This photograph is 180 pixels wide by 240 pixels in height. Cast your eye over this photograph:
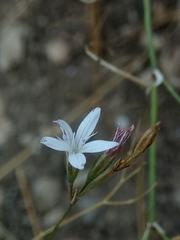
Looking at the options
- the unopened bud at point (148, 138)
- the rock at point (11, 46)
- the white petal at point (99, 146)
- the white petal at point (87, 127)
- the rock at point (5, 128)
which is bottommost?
the unopened bud at point (148, 138)

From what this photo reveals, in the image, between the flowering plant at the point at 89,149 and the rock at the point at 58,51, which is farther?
the rock at the point at 58,51

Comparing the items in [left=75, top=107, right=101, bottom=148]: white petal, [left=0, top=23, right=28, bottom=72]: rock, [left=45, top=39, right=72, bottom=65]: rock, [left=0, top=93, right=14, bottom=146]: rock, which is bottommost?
[left=75, top=107, right=101, bottom=148]: white petal

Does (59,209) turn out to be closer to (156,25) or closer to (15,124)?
(15,124)

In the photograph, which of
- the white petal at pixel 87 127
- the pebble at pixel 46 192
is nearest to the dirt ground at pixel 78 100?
the pebble at pixel 46 192

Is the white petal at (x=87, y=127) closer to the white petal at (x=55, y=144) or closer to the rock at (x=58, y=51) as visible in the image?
the white petal at (x=55, y=144)

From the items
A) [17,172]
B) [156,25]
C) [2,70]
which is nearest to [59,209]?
[17,172]

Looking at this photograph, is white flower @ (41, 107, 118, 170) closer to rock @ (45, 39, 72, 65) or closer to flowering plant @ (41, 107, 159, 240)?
flowering plant @ (41, 107, 159, 240)

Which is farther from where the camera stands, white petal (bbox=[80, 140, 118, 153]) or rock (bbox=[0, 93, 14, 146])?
rock (bbox=[0, 93, 14, 146])

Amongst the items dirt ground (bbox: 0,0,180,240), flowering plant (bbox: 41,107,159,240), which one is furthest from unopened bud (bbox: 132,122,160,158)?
dirt ground (bbox: 0,0,180,240)
